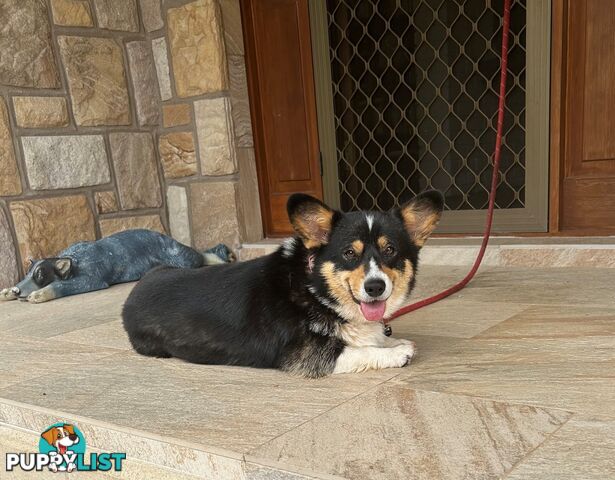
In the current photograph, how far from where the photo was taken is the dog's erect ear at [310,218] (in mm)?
1981

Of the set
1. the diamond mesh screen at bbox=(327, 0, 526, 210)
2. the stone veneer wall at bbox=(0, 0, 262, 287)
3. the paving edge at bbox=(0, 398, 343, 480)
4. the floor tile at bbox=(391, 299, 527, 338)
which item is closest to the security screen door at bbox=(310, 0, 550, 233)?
the diamond mesh screen at bbox=(327, 0, 526, 210)

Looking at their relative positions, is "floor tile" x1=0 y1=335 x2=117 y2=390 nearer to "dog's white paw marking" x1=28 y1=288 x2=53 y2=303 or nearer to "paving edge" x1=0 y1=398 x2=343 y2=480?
"paving edge" x1=0 y1=398 x2=343 y2=480

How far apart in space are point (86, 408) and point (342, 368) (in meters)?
0.86

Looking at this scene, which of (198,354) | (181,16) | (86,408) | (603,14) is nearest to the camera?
(86,408)

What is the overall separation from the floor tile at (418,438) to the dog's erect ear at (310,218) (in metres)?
0.59

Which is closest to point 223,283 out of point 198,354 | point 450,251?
point 198,354

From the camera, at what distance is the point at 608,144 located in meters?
3.44

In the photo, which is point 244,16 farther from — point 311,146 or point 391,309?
point 391,309

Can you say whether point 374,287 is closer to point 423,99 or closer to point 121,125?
point 423,99

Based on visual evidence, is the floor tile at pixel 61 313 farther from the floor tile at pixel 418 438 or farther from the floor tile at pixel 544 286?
the floor tile at pixel 544 286

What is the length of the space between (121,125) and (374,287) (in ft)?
11.4

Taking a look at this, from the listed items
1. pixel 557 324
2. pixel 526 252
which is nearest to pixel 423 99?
pixel 526 252

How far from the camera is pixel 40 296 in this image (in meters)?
3.81

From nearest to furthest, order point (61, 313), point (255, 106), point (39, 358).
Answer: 1. point (39, 358)
2. point (61, 313)
3. point (255, 106)
